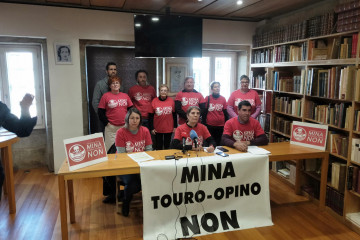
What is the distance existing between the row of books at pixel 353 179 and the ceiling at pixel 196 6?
7.59 ft

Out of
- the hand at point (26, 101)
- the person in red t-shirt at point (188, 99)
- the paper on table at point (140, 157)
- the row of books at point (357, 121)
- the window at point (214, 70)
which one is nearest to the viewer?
the hand at point (26, 101)

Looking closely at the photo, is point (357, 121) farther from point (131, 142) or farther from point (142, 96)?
point (142, 96)

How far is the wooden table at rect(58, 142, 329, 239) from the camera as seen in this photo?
2.54 m

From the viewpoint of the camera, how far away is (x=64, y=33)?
440 centimetres

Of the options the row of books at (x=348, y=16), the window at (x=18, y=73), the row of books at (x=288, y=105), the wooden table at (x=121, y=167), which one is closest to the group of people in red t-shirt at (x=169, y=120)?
the wooden table at (x=121, y=167)

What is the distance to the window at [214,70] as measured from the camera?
5480 mm

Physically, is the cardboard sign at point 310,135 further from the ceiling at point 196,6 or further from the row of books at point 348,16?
the ceiling at point 196,6

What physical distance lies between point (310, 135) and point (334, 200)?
81 cm

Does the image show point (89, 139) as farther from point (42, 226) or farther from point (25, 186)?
point (25, 186)

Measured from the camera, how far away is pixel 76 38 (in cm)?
446

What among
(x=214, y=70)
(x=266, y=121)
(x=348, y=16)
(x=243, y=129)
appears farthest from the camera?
(x=214, y=70)

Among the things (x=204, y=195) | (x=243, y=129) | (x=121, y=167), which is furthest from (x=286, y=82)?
(x=121, y=167)

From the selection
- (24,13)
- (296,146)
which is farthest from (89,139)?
(24,13)

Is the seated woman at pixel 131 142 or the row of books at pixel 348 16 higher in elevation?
the row of books at pixel 348 16
